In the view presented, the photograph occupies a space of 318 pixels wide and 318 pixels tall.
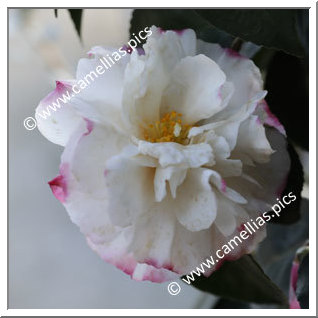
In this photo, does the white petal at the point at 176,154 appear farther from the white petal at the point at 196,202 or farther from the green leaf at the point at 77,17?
the green leaf at the point at 77,17

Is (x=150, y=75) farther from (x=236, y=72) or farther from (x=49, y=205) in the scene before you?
(x=49, y=205)

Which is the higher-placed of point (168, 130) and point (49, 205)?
point (168, 130)

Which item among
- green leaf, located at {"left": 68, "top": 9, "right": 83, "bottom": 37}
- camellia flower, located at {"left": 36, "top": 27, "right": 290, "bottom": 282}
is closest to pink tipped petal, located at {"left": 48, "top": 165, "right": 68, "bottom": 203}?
camellia flower, located at {"left": 36, "top": 27, "right": 290, "bottom": 282}

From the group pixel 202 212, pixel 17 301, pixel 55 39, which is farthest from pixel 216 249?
pixel 55 39

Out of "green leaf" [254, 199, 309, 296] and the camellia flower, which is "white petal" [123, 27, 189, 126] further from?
"green leaf" [254, 199, 309, 296]

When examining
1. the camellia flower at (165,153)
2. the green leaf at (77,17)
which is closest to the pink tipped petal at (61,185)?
the camellia flower at (165,153)

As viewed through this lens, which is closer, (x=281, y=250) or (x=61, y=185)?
(x=61, y=185)

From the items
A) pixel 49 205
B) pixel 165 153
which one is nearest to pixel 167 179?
pixel 165 153
